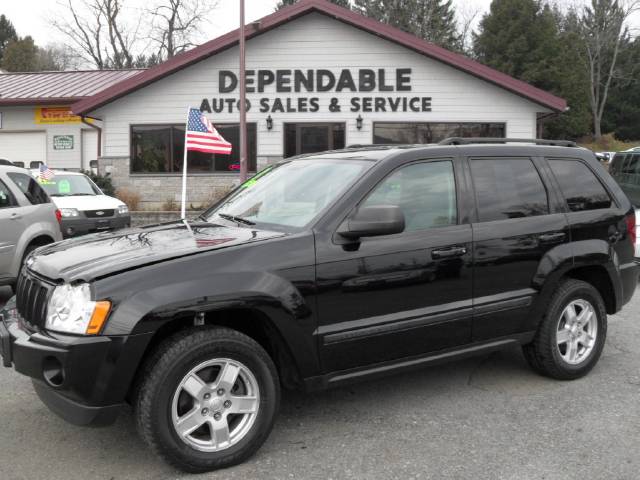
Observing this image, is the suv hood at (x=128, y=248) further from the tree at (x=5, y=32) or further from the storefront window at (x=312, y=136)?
the tree at (x=5, y=32)

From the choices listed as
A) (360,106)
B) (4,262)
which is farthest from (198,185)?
(4,262)

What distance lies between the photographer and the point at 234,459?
328 centimetres

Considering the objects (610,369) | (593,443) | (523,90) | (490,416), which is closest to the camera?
(593,443)

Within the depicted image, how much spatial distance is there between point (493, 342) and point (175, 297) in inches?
85.3

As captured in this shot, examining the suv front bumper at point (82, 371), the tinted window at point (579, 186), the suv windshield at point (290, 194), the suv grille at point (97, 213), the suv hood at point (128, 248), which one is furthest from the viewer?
the suv grille at point (97, 213)

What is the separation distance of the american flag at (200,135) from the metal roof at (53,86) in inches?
473

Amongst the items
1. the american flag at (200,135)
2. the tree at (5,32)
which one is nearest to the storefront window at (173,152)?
the american flag at (200,135)

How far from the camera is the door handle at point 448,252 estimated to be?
3869 millimetres

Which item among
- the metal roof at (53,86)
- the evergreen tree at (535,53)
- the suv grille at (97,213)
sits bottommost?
the suv grille at (97,213)

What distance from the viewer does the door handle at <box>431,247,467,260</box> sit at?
387cm

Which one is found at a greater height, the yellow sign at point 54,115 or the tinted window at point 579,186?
the yellow sign at point 54,115

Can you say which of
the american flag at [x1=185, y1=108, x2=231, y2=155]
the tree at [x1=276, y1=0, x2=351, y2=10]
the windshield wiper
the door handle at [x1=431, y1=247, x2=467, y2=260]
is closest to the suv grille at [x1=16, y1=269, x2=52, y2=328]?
the windshield wiper

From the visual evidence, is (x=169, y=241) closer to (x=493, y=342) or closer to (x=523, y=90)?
(x=493, y=342)

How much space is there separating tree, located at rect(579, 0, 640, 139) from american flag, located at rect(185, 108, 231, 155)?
141ft
